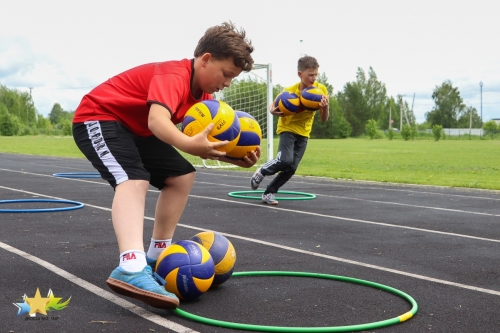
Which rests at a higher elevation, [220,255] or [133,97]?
[133,97]

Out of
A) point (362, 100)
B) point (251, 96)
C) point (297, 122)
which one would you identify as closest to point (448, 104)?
point (362, 100)

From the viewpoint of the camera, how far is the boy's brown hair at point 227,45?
14.3 ft

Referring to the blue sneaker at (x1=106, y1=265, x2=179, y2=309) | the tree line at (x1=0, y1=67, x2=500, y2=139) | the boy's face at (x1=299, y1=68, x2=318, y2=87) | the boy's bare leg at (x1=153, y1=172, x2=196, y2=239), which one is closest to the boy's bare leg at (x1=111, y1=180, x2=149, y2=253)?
the blue sneaker at (x1=106, y1=265, x2=179, y2=309)

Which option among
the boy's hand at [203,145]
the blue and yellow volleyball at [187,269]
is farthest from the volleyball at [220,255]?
the boy's hand at [203,145]

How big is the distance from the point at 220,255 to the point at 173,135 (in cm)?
119

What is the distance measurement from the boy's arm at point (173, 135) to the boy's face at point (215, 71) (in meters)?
0.49

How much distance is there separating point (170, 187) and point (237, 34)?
1.31 m

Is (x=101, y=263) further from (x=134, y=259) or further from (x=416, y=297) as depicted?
(x=416, y=297)

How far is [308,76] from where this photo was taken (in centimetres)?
995

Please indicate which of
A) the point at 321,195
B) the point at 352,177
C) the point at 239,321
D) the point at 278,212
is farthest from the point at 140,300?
the point at 352,177

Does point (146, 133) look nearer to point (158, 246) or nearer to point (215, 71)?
point (215, 71)

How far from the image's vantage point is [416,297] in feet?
15.4

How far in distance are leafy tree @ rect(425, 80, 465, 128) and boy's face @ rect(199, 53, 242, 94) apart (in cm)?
11678

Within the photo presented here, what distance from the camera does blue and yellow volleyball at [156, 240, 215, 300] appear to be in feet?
14.3
